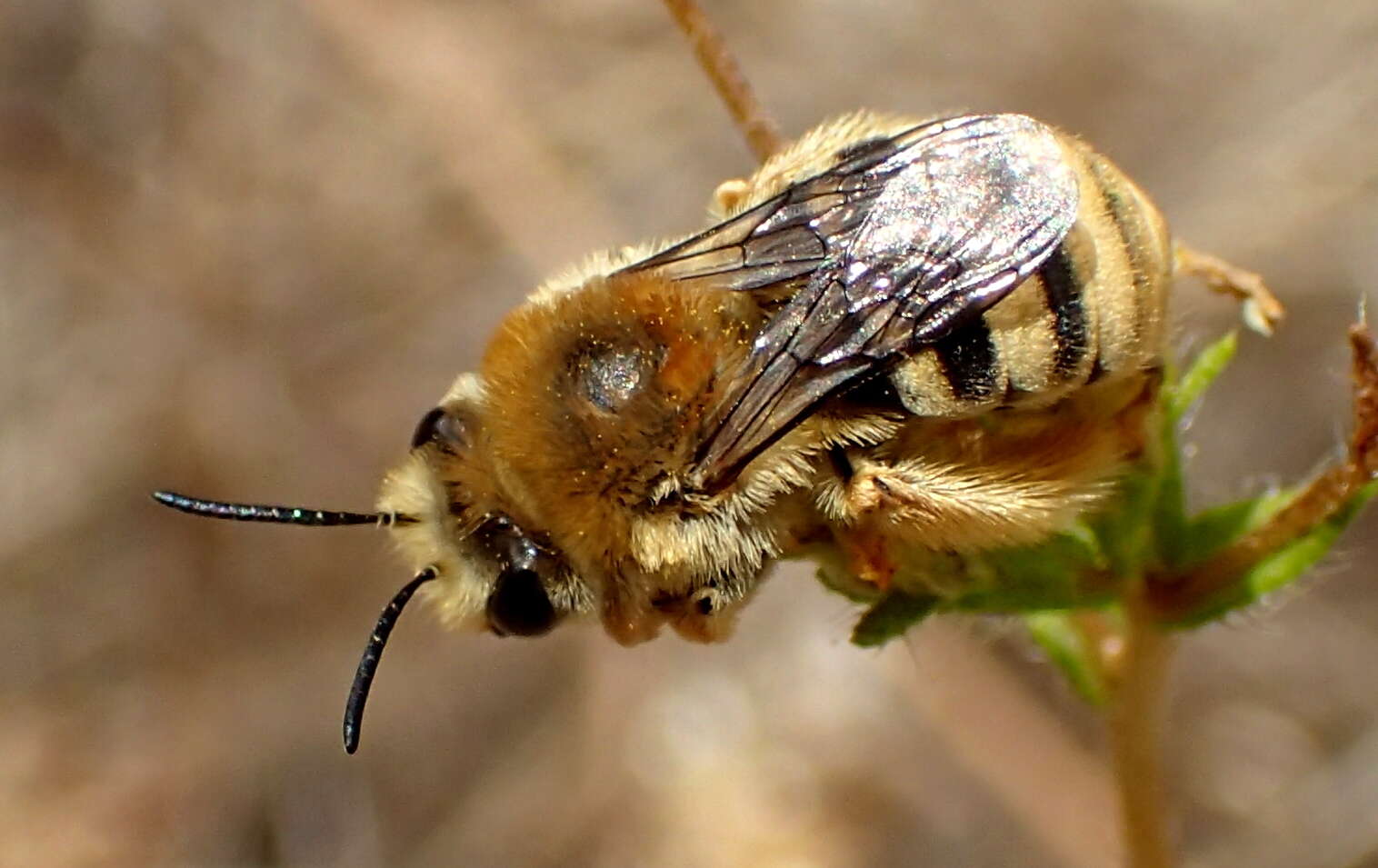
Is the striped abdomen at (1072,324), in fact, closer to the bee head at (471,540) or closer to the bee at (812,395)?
the bee at (812,395)

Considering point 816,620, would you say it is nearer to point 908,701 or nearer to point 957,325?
point 908,701

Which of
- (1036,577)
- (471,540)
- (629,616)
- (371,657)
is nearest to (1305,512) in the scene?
(1036,577)

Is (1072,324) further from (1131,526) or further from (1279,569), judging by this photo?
(1279,569)

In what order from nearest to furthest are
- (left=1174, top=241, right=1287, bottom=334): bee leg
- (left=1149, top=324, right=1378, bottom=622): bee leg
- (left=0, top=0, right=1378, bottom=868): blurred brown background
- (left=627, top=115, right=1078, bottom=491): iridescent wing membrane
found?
1. (left=627, top=115, right=1078, bottom=491): iridescent wing membrane
2. (left=1149, top=324, right=1378, bottom=622): bee leg
3. (left=1174, top=241, right=1287, bottom=334): bee leg
4. (left=0, top=0, right=1378, bottom=868): blurred brown background

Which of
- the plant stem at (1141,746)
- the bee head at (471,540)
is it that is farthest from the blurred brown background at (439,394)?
the bee head at (471,540)

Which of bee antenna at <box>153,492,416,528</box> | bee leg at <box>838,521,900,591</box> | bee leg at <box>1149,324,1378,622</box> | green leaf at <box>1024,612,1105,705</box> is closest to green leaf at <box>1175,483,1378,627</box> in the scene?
bee leg at <box>1149,324,1378,622</box>

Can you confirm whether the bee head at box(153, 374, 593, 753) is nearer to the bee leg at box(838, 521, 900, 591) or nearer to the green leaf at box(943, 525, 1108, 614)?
the bee leg at box(838, 521, 900, 591)

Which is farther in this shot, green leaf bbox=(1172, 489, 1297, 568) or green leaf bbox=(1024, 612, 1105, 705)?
green leaf bbox=(1024, 612, 1105, 705)
